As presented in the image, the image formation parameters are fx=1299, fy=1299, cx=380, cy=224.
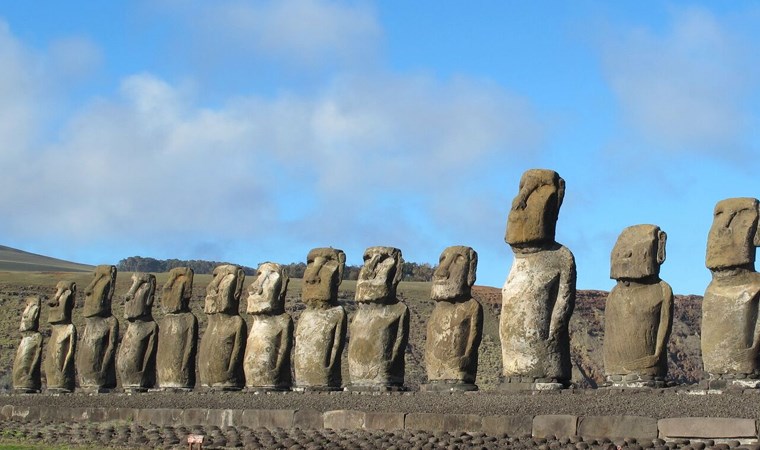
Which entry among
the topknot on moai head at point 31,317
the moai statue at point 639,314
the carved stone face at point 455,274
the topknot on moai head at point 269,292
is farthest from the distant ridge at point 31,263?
the moai statue at point 639,314

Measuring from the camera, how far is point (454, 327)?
1928 centimetres

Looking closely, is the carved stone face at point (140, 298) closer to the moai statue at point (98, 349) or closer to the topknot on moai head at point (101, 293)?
the moai statue at point (98, 349)

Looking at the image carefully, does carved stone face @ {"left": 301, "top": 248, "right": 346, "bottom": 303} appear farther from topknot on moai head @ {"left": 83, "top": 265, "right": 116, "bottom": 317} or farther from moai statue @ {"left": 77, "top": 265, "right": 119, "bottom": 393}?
topknot on moai head @ {"left": 83, "top": 265, "right": 116, "bottom": 317}

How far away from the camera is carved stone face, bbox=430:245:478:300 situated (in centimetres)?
1958

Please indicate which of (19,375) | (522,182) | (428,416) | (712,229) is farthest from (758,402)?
(19,375)

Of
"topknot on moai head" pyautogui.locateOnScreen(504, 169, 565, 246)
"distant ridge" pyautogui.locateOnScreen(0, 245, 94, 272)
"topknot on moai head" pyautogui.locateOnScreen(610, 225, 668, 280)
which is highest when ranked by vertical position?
"distant ridge" pyautogui.locateOnScreen(0, 245, 94, 272)

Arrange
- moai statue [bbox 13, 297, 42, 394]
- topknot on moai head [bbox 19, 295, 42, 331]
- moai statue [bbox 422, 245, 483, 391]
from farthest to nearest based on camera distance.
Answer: topknot on moai head [bbox 19, 295, 42, 331], moai statue [bbox 13, 297, 42, 394], moai statue [bbox 422, 245, 483, 391]

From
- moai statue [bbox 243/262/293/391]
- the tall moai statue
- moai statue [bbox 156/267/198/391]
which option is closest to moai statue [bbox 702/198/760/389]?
the tall moai statue

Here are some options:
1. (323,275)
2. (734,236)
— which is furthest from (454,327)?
(734,236)

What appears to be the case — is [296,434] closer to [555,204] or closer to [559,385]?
[559,385]

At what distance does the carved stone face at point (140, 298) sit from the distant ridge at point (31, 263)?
210 feet

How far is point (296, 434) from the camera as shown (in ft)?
55.2

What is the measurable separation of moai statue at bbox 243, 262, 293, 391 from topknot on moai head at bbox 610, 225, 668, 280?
702cm

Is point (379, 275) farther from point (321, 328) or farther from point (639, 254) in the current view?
point (639, 254)
